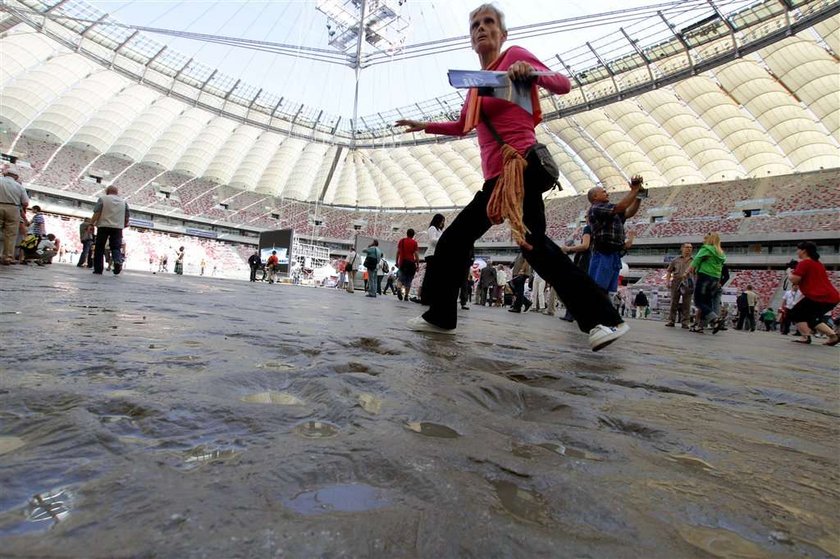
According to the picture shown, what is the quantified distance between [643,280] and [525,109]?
110ft

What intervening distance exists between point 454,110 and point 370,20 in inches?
356

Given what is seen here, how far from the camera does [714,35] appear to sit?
2247 centimetres

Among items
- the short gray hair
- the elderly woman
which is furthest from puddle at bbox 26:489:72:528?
the short gray hair

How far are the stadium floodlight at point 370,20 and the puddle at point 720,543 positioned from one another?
123 ft

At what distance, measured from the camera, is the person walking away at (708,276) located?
263 inches

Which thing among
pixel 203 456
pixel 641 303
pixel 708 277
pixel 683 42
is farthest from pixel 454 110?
pixel 203 456

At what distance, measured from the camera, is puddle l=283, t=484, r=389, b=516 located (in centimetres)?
47

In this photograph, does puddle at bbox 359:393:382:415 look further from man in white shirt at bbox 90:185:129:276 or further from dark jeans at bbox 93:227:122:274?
dark jeans at bbox 93:227:122:274

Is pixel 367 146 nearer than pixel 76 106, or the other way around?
pixel 76 106

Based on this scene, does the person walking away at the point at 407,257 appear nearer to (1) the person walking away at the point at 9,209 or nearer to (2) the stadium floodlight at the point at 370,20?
(1) the person walking away at the point at 9,209

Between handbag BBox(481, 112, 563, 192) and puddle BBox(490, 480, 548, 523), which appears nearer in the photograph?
puddle BBox(490, 480, 548, 523)

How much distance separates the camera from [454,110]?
34.5 meters

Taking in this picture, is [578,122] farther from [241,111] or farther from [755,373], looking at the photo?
[755,373]

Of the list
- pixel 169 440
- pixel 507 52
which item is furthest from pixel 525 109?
pixel 169 440
